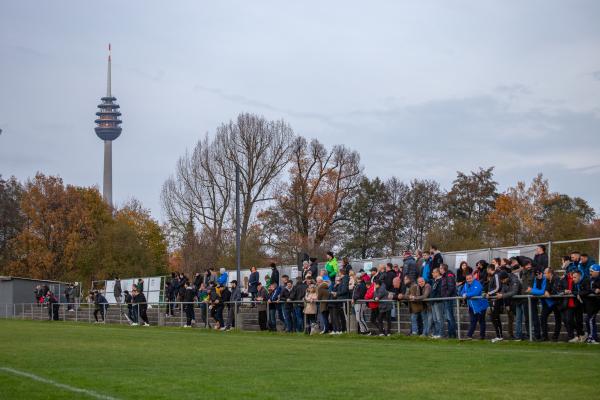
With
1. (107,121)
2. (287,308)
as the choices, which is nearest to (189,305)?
(287,308)

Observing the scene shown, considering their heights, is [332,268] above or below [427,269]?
above

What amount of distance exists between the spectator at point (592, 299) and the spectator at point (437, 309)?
15.2 feet

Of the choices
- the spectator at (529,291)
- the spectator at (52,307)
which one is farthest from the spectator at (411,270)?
the spectator at (52,307)

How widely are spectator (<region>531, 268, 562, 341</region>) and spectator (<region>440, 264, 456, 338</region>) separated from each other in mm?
2848

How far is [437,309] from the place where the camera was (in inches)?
923

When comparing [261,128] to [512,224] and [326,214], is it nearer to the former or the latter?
[326,214]

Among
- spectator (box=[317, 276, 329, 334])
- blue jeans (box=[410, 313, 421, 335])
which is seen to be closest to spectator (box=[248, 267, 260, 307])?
spectator (box=[317, 276, 329, 334])

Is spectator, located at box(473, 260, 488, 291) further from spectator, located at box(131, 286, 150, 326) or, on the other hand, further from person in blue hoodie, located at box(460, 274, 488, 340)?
spectator, located at box(131, 286, 150, 326)

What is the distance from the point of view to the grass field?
1048 centimetres

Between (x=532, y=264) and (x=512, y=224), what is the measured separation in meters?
37.7

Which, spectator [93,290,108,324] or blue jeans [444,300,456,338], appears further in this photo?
spectator [93,290,108,324]

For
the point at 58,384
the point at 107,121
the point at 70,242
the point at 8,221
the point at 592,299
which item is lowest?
the point at 58,384

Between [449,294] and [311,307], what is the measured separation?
20.3ft

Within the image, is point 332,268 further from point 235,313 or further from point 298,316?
point 235,313
